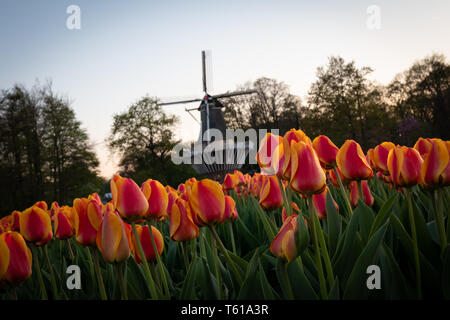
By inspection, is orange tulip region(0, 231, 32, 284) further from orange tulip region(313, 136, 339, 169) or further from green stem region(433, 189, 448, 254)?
green stem region(433, 189, 448, 254)

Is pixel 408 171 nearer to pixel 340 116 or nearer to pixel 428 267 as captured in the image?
pixel 428 267

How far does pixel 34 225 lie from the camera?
1515 millimetres

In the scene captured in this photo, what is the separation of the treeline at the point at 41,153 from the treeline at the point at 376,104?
18414 mm

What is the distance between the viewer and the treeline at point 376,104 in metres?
25.4

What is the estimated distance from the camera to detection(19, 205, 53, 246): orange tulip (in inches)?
58.8

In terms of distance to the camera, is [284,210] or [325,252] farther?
[284,210]

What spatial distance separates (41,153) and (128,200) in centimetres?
2241

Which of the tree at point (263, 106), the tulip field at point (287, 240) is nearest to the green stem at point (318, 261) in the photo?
the tulip field at point (287, 240)

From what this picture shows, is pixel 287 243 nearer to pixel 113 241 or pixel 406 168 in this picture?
pixel 113 241

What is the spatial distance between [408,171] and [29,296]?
1982mm

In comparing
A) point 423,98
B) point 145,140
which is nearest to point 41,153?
point 145,140

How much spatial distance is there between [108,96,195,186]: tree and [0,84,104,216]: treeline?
9925mm

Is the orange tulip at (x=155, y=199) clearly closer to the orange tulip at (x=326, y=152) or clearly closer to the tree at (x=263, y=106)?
the orange tulip at (x=326, y=152)
